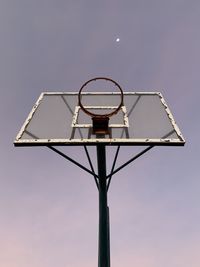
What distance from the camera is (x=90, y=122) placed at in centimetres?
654

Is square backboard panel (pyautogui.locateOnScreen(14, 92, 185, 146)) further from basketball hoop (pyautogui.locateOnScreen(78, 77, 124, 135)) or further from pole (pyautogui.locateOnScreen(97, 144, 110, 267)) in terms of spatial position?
pole (pyautogui.locateOnScreen(97, 144, 110, 267))

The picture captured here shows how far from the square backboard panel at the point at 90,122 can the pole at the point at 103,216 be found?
74 cm

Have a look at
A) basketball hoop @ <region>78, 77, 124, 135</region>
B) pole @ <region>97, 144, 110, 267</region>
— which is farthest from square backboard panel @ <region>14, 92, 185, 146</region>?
pole @ <region>97, 144, 110, 267</region>

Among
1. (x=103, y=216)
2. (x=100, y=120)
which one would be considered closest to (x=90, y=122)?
(x=100, y=120)

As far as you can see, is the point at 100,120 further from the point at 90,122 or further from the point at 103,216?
the point at 103,216

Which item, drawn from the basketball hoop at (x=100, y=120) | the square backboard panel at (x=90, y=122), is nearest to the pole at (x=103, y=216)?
the basketball hoop at (x=100, y=120)

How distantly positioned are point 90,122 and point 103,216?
1.86 m

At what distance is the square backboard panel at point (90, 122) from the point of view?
18.8 feet

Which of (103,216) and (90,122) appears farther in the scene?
(103,216)

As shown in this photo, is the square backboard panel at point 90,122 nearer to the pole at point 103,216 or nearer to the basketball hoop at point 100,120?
the basketball hoop at point 100,120

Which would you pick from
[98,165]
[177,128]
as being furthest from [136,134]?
[98,165]

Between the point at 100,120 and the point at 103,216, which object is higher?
the point at 100,120

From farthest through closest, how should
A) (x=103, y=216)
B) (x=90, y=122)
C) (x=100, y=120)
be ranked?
(x=103, y=216)
(x=90, y=122)
(x=100, y=120)

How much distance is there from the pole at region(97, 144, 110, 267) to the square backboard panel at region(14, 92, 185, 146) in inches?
29.1
